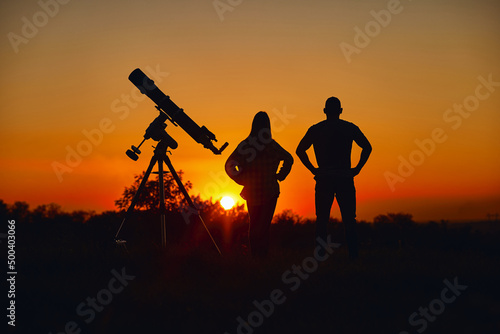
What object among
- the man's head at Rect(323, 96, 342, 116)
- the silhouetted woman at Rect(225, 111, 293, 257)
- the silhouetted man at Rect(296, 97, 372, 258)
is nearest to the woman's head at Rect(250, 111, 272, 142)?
the silhouetted woman at Rect(225, 111, 293, 257)

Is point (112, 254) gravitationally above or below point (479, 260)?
above

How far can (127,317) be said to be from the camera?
5930 mm

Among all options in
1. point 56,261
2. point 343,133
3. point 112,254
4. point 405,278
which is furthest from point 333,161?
point 56,261

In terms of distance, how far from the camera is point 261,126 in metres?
8.32

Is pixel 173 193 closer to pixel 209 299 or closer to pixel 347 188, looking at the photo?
pixel 347 188

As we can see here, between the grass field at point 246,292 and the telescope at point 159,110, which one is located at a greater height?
the telescope at point 159,110

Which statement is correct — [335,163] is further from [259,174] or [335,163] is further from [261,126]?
[261,126]

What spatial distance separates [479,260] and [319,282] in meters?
3.83

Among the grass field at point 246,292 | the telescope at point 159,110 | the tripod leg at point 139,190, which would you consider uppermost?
the telescope at point 159,110

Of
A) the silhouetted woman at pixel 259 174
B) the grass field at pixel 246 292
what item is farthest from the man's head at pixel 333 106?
the grass field at pixel 246 292

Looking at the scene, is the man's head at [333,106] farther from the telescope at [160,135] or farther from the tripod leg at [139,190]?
the tripod leg at [139,190]

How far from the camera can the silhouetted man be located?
863 centimetres

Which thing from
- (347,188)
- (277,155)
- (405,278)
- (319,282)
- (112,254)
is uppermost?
(112,254)

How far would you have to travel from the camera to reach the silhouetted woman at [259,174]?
27.8 ft
